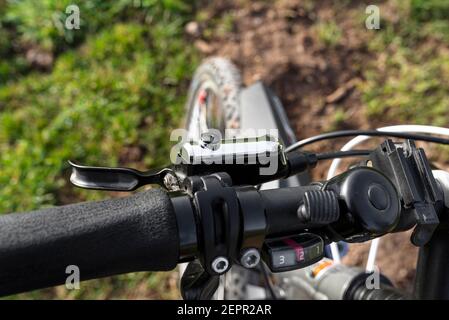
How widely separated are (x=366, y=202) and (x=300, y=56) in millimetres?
2086

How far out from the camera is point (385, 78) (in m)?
2.75

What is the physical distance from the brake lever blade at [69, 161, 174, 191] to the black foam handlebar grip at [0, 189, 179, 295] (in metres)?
0.11

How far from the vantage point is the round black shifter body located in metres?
0.74

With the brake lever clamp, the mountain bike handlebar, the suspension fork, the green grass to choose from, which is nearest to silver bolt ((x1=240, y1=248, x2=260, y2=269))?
the mountain bike handlebar

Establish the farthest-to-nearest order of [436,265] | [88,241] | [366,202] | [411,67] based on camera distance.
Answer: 1. [411,67]
2. [436,265]
3. [366,202]
4. [88,241]

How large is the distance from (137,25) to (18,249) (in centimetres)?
247

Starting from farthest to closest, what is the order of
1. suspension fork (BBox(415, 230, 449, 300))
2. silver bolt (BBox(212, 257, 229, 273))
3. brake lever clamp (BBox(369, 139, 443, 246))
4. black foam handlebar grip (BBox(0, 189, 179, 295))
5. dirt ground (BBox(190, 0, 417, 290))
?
dirt ground (BBox(190, 0, 417, 290)) → suspension fork (BBox(415, 230, 449, 300)) → brake lever clamp (BBox(369, 139, 443, 246)) → silver bolt (BBox(212, 257, 229, 273)) → black foam handlebar grip (BBox(0, 189, 179, 295))

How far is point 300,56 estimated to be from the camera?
2.71 meters

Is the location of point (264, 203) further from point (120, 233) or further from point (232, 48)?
point (232, 48)

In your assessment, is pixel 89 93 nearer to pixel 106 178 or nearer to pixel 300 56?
pixel 300 56

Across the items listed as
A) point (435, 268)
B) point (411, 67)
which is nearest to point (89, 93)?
point (411, 67)

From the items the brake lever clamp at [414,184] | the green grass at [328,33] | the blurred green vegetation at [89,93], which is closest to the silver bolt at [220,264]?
the brake lever clamp at [414,184]

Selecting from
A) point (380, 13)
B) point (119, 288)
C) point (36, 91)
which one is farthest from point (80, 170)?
point (380, 13)

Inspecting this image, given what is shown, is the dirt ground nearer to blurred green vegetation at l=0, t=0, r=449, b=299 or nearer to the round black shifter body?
blurred green vegetation at l=0, t=0, r=449, b=299
